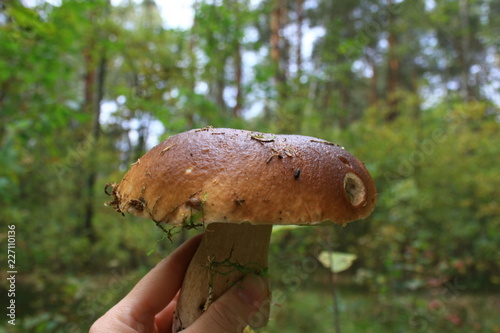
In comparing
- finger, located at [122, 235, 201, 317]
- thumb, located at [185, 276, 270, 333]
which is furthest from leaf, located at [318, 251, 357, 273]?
finger, located at [122, 235, 201, 317]

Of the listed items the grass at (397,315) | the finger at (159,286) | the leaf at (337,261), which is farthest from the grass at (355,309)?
the finger at (159,286)

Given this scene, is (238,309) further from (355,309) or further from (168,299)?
(355,309)

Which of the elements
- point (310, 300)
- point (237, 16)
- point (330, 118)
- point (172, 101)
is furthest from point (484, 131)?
point (172, 101)

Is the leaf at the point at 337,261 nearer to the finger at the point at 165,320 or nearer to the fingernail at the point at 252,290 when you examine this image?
the fingernail at the point at 252,290

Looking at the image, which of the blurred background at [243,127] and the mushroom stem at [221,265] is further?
the blurred background at [243,127]

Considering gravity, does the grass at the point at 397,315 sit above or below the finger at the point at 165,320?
below

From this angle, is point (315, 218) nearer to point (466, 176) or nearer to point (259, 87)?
point (259, 87)

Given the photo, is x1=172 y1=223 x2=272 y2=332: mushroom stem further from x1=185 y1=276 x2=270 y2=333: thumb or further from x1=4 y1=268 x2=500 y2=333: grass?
x1=4 y1=268 x2=500 y2=333: grass
